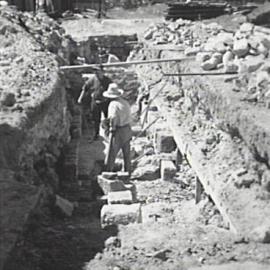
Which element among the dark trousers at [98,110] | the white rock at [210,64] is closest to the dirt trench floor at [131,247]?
the white rock at [210,64]

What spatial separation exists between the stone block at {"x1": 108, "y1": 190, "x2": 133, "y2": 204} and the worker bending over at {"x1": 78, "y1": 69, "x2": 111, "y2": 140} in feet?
11.8

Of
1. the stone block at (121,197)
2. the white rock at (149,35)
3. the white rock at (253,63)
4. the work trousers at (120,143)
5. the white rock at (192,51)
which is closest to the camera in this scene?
the stone block at (121,197)

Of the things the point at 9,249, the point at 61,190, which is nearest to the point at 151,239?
the point at 9,249

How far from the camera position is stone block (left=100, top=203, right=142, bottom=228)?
617cm

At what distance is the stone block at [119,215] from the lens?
20.2ft

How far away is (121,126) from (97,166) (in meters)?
1.16

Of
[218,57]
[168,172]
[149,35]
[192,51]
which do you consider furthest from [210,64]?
[149,35]

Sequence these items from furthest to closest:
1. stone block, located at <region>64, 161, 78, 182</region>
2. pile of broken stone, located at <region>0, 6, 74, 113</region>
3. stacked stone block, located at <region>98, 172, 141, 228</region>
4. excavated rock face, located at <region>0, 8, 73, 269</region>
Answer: stone block, located at <region>64, 161, 78, 182</region>
pile of broken stone, located at <region>0, 6, 74, 113</region>
stacked stone block, located at <region>98, 172, 141, 228</region>
excavated rock face, located at <region>0, 8, 73, 269</region>

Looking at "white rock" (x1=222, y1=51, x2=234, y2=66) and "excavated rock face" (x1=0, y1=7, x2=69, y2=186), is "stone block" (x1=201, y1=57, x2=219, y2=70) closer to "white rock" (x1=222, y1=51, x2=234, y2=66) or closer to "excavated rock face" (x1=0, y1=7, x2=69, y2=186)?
"white rock" (x1=222, y1=51, x2=234, y2=66)

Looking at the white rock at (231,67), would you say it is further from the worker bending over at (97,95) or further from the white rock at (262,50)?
the worker bending over at (97,95)

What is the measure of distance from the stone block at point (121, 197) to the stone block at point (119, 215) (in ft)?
2.39

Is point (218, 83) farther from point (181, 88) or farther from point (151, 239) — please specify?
point (151, 239)

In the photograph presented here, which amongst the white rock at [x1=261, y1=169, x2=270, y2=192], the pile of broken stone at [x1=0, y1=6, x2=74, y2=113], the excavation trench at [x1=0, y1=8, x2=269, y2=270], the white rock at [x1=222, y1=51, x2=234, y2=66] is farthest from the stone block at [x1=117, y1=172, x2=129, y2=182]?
the white rock at [x1=261, y1=169, x2=270, y2=192]

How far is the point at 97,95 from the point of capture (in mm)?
11695
